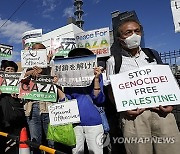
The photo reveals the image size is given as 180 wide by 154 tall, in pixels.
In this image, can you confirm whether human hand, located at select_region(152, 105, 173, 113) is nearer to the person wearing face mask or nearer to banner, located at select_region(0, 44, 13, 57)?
the person wearing face mask

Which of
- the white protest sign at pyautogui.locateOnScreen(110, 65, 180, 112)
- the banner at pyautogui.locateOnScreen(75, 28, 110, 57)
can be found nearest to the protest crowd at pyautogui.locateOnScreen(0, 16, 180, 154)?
the white protest sign at pyautogui.locateOnScreen(110, 65, 180, 112)

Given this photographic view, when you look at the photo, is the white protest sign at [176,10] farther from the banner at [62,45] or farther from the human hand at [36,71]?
the banner at [62,45]

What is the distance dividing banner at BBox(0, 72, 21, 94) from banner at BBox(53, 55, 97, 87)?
150 cm

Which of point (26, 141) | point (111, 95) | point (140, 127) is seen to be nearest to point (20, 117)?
point (26, 141)

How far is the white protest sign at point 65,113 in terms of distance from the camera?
3146 millimetres

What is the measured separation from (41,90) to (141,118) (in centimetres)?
181

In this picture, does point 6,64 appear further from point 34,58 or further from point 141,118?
point 141,118

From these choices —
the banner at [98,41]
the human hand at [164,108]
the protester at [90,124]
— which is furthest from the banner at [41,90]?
the banner at [98,41]

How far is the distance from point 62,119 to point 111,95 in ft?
2.59

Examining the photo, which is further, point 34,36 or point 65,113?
point 34,36

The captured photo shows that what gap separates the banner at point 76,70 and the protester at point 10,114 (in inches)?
68.8

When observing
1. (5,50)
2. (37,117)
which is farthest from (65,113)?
(5,50)

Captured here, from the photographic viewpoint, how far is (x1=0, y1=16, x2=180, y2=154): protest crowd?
2408 millimetres

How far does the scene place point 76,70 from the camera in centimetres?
315
